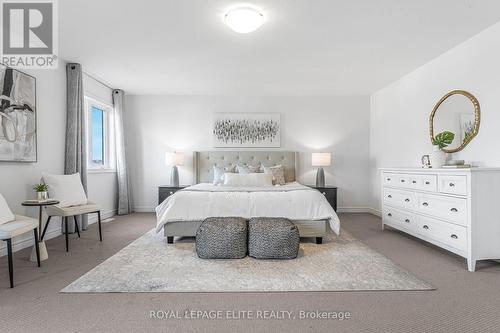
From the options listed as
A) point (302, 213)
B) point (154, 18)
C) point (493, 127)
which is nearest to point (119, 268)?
point (302, 213)

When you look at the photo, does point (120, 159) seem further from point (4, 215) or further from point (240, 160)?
point (4, 215)

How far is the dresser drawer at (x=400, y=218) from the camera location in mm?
3658

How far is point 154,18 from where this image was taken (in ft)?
9.37

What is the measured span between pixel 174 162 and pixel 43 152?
216 cm

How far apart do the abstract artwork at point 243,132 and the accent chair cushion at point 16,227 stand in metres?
3.66

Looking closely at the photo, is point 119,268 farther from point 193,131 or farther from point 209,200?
point 193,131

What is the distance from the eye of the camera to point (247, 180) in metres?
4.84

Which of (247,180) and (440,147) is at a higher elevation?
(440,147)

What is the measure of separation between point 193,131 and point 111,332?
15.1 feet

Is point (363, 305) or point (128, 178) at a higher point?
point (128, 178)

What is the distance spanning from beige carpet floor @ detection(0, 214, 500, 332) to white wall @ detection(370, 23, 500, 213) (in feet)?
4.69

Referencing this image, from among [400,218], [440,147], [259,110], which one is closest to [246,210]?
[400,218]

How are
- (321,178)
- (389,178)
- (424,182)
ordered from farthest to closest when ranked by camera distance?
(321,178), (389,178), (424,182)

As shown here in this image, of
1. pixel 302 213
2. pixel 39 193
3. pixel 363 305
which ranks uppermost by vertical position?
pixel 39 193
